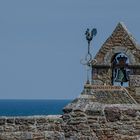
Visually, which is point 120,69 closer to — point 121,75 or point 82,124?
point 121,75

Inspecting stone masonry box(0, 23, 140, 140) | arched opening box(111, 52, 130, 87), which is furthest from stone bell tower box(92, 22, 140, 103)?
stone masonry box(0, 23, 140, 140)

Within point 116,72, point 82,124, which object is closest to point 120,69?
point 116,72

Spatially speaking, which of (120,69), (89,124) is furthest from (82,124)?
(120,69)

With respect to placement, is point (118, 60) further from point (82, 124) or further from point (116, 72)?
point (82, 124)

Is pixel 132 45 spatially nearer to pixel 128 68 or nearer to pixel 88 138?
pixel 128 68

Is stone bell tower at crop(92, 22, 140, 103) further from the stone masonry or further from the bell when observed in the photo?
the stone masonry

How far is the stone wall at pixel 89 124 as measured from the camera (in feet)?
35.4

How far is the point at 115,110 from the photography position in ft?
35.4

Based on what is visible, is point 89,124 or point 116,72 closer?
point 89,124

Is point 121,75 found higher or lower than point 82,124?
higher

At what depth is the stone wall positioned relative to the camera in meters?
10.8

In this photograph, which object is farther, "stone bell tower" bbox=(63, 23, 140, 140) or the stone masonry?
"stone bell tower" bbox=(63, 23, 140, 140)

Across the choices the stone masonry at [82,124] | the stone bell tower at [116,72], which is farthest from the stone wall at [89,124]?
the stone bell tower at [116,72]

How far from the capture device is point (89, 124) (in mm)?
10977
